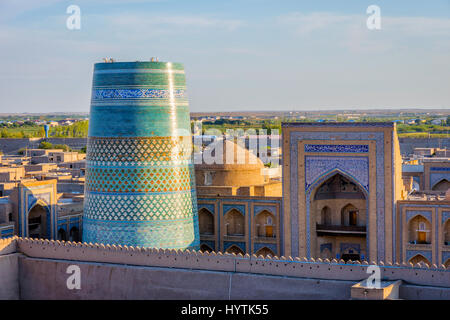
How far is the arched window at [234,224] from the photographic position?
→ 18688 millimetres

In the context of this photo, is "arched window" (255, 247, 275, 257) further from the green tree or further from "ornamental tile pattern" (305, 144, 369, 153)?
the green tree

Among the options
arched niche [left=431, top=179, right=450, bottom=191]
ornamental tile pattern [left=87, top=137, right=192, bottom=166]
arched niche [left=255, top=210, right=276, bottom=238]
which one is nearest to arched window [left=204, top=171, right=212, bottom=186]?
arched niche [left=255, top=210, right=276, bottom=238]

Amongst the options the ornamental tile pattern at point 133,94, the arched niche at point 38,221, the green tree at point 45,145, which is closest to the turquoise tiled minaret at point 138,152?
the ornamental tile pattern at point 133,94

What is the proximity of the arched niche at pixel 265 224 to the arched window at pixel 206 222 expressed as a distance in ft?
3.50

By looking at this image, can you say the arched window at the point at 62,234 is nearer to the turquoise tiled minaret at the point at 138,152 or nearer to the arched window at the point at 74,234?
the arched window at the point at 74,234

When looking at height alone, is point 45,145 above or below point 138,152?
above

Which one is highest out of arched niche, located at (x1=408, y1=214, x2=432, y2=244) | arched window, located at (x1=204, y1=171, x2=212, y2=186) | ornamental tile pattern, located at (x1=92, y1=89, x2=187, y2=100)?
ornamental tile pattern, located at (x1=92, y1=89, x2=187, y2=100)

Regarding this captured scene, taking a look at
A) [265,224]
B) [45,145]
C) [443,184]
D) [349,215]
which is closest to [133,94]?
[265,224]

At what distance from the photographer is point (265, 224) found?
1842 cm

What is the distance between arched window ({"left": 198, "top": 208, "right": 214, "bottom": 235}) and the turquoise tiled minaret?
9.03 ft

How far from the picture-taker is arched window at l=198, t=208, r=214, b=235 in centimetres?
1878

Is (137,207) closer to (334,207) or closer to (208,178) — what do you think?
(208,178)

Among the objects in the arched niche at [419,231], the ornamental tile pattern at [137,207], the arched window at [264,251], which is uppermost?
the ornamental tile pattern at [137,207]

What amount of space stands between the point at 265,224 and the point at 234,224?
76 cm
